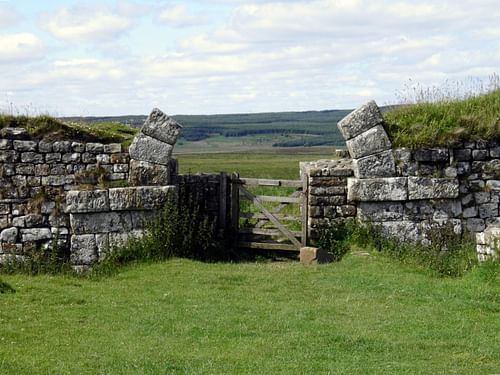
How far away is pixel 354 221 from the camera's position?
564 inches

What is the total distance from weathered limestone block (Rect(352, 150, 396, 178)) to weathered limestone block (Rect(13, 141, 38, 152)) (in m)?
5.52

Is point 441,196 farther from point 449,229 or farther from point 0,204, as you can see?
point 0,204

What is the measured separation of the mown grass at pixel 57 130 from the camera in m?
14.3

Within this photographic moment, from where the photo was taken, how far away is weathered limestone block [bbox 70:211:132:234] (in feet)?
46.2

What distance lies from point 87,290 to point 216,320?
300 centimetres

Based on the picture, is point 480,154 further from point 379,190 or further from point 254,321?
point 254,321

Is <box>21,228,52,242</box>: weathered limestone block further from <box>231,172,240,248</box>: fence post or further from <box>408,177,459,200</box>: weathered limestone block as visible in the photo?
<box>408,177,459,200</box>: weathered limestone block

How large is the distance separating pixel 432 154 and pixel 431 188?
1.94 ft

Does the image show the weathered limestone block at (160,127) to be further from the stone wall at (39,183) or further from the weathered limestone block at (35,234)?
the weathered limestone block at (35,234)

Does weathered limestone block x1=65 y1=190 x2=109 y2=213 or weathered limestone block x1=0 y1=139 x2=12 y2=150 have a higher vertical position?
weathered limestone block x1=0 y1=139 x2=12 y2=150

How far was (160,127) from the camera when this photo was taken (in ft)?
46.9

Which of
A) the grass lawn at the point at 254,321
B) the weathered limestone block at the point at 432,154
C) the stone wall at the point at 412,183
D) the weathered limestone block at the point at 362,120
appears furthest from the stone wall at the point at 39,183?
the weathered limestone block at the point at 432,154

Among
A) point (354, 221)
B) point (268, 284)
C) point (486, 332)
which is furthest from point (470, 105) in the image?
point (486, 332)

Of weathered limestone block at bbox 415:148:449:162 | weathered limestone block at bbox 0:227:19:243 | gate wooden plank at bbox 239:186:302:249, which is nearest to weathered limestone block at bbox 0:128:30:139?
weathered limestone block at bbox 0:227:19:243
